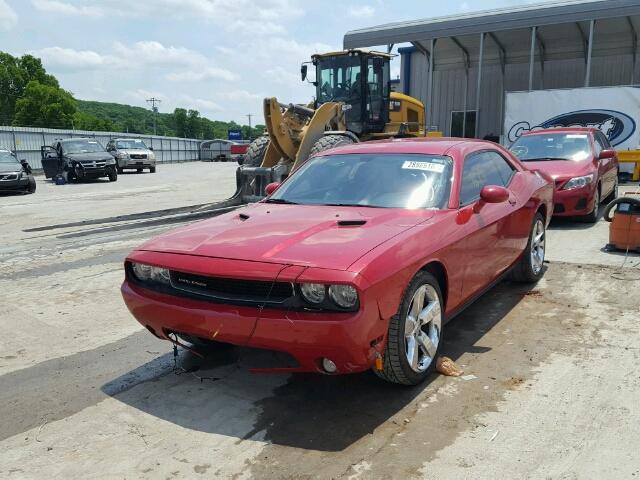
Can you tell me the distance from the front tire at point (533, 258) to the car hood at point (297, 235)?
204 cm

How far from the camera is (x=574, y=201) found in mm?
8461

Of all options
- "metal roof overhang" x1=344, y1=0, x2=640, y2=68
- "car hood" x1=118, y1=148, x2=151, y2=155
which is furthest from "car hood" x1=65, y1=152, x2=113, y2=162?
"metal roof overhang" x1=344, y1=0, x2=640, y2=68

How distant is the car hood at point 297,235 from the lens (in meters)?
3.05

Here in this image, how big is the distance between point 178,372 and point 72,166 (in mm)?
19342

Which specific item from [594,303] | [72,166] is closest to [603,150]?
[594,303]

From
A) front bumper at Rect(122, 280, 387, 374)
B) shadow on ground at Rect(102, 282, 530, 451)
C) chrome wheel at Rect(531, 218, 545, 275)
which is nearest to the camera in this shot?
front bumper at Rect(122, 280, 387, 374)

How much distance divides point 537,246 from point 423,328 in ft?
9.12

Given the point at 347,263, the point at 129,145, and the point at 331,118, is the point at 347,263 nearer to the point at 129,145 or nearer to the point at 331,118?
the point at 331,118

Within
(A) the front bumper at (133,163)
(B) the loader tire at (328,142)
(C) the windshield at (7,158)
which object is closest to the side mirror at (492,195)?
(B) the loader tire at (328,142)

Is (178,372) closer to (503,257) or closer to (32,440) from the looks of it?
(32,440)

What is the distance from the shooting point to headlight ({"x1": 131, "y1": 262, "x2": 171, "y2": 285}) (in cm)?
339

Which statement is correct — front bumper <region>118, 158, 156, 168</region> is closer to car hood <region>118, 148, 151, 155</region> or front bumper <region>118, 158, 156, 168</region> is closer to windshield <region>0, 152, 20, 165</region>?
car hood <region>118, 148, 151, 155</region>

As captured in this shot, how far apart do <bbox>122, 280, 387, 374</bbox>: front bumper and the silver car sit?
25.8 m

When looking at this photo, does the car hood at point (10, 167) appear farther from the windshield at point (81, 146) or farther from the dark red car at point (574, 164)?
the dark red car at point (574, 164)
